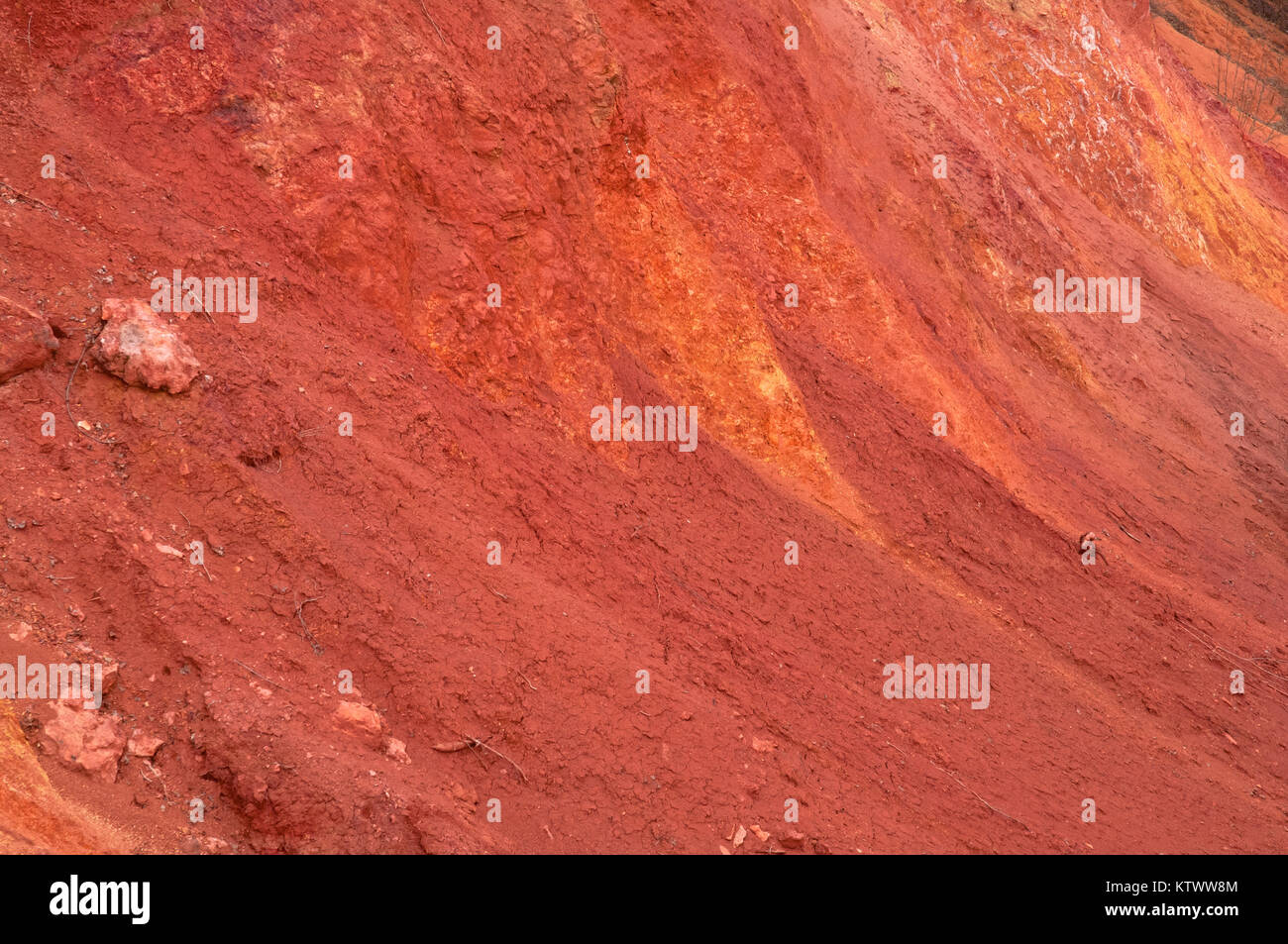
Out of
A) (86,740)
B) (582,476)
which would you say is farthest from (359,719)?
(582,476)

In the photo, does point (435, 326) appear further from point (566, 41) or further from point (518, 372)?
point (566, 41)

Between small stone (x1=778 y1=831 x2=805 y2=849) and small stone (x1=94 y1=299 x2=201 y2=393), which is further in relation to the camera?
small stone (x1=778 y1=831 x2=805 y2=849)

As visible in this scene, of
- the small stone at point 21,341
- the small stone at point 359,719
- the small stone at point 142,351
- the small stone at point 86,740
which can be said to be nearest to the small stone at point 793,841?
the small stone at point 359,719

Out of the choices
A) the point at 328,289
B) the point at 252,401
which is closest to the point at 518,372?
the point at 328,289

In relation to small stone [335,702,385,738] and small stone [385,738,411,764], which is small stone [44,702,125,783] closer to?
small stone [335,702,385,738]

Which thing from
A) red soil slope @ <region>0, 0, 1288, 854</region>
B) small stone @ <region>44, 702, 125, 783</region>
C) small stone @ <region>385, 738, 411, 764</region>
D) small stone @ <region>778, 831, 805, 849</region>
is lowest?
small stone @ <region>778, 831, 805, 849</region>

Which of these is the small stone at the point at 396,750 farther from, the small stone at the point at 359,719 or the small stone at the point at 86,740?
the small stone at the point at 86,740

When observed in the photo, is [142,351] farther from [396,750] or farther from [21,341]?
[396,750]

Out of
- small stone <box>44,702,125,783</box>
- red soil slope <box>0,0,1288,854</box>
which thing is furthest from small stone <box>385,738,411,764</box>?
small stone <box>44,702,125,783</box>
